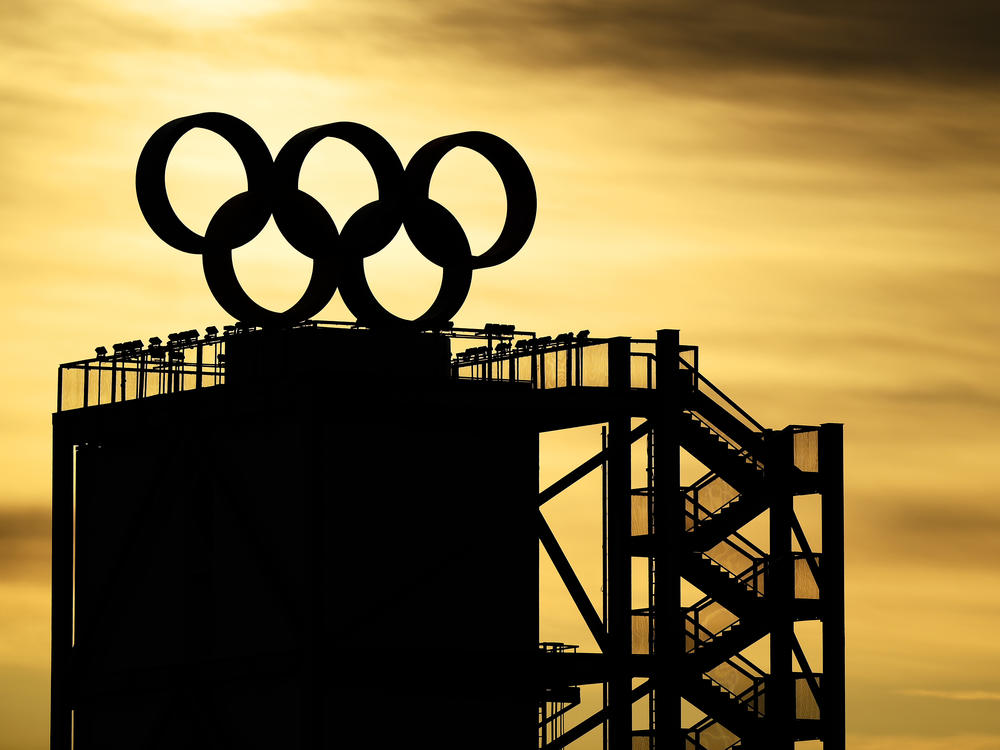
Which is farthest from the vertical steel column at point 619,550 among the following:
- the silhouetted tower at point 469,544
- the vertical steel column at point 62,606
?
the vertical steel column at point 62,606

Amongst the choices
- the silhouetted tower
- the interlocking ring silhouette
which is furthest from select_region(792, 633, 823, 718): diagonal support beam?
the interlocking ring silhouette

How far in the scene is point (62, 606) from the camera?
79062 mm

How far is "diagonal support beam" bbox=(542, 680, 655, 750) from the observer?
73625 mm

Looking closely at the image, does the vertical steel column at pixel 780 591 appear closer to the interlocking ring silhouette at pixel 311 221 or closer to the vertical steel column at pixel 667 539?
the vertical steel column at pixel 667 539

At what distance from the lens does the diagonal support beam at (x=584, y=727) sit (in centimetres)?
7362

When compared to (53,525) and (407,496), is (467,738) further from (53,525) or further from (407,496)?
(53,525)

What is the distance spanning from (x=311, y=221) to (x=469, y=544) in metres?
10.6

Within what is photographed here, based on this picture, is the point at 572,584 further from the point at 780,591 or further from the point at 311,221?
the point at 311,221

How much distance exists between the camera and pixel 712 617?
72.1m

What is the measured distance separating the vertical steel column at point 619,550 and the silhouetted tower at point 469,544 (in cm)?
7

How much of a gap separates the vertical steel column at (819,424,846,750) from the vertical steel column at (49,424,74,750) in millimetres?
24174

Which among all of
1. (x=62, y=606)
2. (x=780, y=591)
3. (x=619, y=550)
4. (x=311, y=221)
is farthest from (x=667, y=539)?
(x=62, y=606)

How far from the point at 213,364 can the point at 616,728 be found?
A: 1615 cm

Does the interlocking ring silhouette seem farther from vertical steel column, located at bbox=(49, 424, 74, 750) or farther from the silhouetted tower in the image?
vertical steel column, located at bbox=(49, 424, 74, 750)
